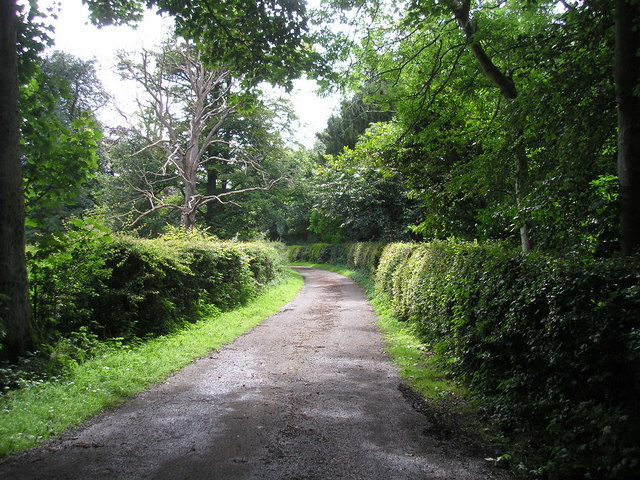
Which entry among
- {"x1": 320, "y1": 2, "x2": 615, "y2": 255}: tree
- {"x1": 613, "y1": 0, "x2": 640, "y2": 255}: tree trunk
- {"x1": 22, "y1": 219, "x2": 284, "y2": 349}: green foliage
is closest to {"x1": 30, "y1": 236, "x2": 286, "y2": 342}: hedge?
{"x1": 22, "y1": 219, "x2": 284, "y2": 349}: green foliage

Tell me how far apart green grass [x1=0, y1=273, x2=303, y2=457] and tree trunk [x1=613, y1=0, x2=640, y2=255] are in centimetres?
648

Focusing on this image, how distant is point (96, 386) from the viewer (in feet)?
19.0

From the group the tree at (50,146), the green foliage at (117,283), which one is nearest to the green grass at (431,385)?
the green foliage at (117,283)

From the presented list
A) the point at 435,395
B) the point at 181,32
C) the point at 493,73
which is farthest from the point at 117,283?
the point at 493,73

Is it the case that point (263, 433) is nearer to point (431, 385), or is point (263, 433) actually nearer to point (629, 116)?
point (431, 385)

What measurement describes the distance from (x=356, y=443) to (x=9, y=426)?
3.51 m

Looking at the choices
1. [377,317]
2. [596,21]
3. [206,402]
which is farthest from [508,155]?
[377,317]

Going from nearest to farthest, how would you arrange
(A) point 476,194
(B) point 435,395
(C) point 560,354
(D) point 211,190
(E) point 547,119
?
(C) point 560,354
(B) point 435,395
(E) point 547,119
(A) point 476,194
(D) point 211,190

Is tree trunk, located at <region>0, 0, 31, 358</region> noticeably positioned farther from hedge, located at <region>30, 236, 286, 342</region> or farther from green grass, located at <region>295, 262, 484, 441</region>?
green grass, located at <region>295, 262, 484, 441</region>

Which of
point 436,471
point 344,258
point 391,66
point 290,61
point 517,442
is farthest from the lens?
point 344,258

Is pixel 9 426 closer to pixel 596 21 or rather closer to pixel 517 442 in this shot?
→ pixel 517 442

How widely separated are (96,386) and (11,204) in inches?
112

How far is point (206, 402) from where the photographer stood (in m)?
5.45

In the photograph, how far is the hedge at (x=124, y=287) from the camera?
6977mm
